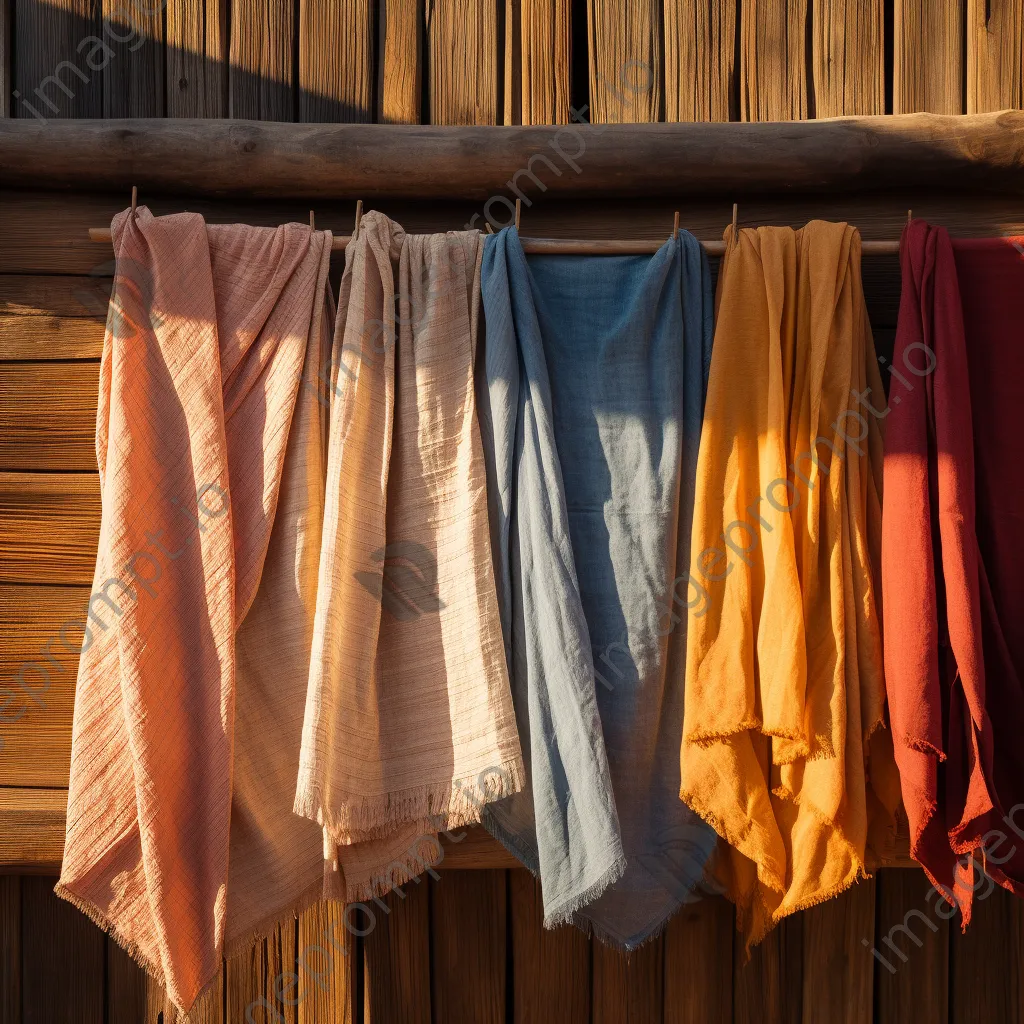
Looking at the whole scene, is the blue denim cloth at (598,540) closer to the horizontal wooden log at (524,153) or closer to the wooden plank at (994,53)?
the horizontal wooden log at (524,153)

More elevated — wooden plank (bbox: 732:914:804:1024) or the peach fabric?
the peach fabric

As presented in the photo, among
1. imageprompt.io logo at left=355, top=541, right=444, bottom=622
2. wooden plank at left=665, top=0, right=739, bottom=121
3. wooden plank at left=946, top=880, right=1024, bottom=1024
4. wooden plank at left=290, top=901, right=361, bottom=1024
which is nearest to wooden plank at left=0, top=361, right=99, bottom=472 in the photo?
imageprompt.io logo at left=355, top=541, right=444, bottom=622

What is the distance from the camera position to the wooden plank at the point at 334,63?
5.46 ft

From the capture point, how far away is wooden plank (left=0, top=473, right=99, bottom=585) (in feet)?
5.27

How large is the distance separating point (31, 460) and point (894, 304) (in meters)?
1.72

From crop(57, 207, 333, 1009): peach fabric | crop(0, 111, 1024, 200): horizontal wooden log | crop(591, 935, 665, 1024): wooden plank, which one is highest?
crop(0, 111, 1024, 200): horizontal wooden log

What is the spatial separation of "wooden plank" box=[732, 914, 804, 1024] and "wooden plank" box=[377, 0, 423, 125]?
1.83 m

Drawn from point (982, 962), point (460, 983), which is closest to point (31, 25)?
point (460, 983)

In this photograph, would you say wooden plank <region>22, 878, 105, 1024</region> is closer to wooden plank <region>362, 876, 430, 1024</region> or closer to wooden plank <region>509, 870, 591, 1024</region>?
wooden plank <region>362, 876, 430, 1024</region>

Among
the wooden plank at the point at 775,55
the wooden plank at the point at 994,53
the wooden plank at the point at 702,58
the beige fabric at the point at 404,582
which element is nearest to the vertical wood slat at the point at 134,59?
the beige fabric at the point at 404,582

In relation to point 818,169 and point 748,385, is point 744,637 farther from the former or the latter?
point 818,169

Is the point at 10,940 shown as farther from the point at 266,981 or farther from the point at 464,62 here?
the point at 464,62

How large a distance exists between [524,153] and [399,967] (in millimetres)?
1633

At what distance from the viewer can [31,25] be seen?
1.66 meters
